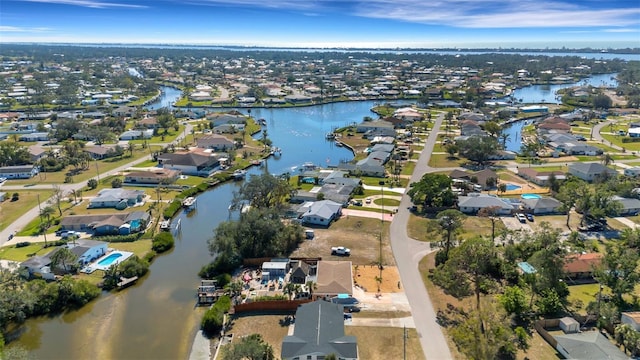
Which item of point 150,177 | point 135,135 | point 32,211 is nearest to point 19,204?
point 32,211

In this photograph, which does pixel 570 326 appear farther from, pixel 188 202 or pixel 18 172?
pixel 18 172

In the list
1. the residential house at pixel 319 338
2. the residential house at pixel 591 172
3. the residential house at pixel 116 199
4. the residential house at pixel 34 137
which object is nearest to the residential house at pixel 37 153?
the residential house at pixel 34 137

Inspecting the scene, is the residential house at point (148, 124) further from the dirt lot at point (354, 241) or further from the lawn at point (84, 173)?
the dirt lot at point (354, 241)

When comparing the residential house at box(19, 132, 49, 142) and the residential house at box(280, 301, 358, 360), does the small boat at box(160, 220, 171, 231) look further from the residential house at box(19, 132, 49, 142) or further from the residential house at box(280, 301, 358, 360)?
the residential house at box(19, 132, 49, 142)

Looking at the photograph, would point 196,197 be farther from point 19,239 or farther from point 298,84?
point 298,84

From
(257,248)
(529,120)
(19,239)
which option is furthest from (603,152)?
(19,239)

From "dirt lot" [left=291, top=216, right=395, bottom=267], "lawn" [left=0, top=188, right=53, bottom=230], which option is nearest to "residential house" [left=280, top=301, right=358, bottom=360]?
"dirt lot" [left=291, top=216, right=395, bottom=267]

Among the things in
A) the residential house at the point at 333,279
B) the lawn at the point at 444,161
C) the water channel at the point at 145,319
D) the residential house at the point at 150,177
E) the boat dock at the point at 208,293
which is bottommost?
the water channel at the point at 145,319
